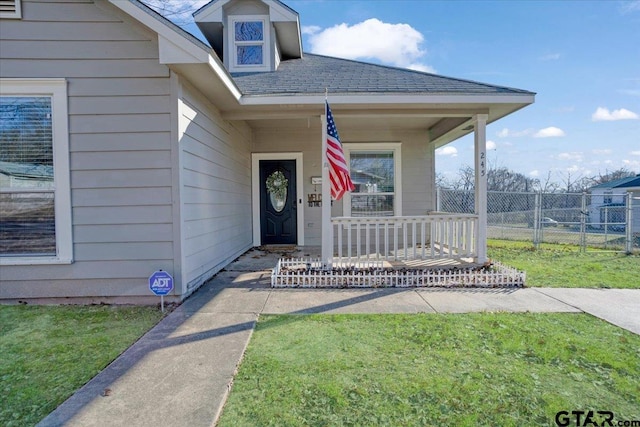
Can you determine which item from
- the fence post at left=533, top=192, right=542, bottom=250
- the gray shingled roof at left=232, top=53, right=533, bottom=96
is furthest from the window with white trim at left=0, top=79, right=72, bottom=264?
the fence post at left=533, top=192, right=542, bottom=250

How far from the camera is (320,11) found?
955 cm

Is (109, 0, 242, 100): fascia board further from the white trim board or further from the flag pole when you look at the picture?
the white trim board

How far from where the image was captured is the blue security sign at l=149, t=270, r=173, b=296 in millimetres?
3684

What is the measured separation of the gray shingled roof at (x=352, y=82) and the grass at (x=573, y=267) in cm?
285

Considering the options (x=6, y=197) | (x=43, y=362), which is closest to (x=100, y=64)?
(x=6, y=197)

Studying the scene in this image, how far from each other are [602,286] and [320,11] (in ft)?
30.1

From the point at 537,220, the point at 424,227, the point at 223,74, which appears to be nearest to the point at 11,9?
the point at 223,74

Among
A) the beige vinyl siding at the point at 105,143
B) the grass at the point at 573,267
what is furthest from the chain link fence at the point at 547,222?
the beige vinyl siding at the point at 105,143

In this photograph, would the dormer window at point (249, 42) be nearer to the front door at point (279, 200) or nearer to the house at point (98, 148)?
the front door at point (279, 200)

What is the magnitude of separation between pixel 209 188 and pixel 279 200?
305 centimetres

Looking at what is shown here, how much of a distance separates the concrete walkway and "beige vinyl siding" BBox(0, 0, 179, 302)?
1.00m

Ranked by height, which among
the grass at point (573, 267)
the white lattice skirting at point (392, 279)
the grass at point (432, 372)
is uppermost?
the white lattice skirting at point (392, 279)

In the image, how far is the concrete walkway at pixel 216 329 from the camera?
6.48 feet

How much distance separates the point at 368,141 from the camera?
301 inches
